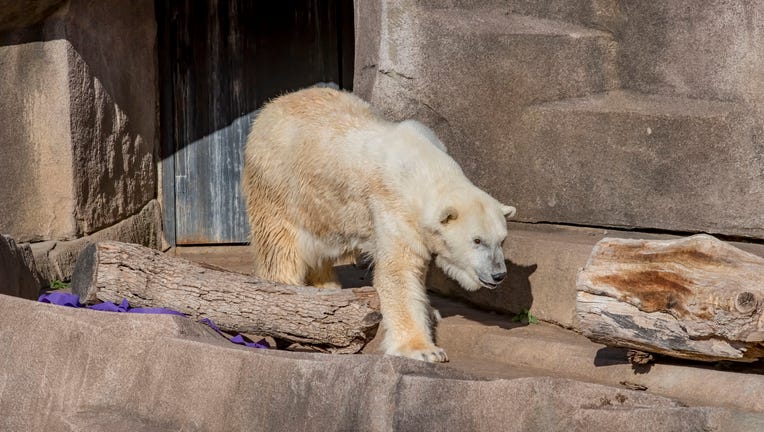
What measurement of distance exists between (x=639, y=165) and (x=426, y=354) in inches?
74.1

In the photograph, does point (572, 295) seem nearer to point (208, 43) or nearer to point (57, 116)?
point (57, 116)

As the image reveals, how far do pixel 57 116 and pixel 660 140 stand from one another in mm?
4237

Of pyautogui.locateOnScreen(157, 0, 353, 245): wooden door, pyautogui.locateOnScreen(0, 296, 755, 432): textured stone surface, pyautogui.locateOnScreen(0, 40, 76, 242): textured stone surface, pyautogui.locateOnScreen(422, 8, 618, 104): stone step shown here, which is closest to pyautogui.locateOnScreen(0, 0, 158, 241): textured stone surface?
pyautogui.locateOnScreen(0, 40, 76, 242): textured stone surface

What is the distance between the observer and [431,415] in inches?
149

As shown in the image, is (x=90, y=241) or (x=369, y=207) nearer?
(x=369, y=207)

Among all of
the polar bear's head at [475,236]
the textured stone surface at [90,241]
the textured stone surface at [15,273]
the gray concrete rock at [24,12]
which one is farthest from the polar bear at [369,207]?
the gray concrete rock at [24,12]

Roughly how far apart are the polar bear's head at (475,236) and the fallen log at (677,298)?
0.79 metres

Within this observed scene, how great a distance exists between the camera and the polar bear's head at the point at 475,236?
214 inches

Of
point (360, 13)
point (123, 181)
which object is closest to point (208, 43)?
point (123, 181)

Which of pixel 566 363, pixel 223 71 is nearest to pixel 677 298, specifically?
pixel 566 363

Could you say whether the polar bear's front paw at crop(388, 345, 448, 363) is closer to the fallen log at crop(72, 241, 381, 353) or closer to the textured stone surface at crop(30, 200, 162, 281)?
the fallen log at crop(72, 241, 381, 353)

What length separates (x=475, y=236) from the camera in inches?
215

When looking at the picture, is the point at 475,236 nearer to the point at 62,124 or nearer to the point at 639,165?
the point at 639,165

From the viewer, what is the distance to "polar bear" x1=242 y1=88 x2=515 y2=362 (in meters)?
5.50
